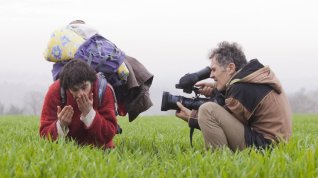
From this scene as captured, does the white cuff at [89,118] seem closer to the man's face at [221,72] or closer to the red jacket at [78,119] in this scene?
the red jacket at [78,119]

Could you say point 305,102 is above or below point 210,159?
below

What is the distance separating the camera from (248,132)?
4.25 m

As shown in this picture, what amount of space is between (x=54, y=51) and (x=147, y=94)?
112 cm

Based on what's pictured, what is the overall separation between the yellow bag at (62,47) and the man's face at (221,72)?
1.33 metres

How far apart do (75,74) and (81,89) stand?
173 mm

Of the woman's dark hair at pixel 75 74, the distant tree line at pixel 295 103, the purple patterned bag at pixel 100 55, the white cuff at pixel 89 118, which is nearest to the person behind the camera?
the woman's dark hair at pixel 75 74

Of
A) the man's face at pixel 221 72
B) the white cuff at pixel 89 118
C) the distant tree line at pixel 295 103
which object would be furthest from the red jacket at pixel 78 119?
the distant tree line at pixel 295 103

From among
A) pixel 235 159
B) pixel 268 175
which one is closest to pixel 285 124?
pixel 235 159

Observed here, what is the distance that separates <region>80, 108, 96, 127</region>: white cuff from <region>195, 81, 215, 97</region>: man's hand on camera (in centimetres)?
131

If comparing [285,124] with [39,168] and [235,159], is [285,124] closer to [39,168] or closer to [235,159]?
[235,159]

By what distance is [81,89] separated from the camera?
13.5 feet

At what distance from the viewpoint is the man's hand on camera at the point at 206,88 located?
5.04 m

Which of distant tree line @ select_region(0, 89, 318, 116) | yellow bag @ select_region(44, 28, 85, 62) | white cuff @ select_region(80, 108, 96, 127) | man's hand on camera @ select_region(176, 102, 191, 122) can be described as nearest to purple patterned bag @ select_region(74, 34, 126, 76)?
yellow bag @ select_region(44, 28, 85, 62)

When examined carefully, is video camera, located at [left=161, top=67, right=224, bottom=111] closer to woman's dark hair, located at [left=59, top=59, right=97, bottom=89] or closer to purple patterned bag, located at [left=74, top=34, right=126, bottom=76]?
purple patterned bag, located at [left=74, top=34, right=126, bottom=76]
